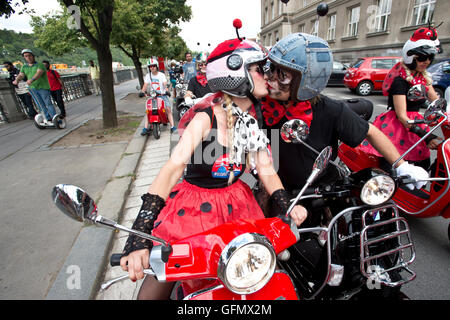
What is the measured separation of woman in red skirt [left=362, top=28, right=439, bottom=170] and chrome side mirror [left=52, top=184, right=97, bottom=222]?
8.92 feet

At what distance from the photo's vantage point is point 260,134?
4.98 ft

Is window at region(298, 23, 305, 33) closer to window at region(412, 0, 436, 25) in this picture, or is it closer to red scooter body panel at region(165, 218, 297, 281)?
window at region(412, 0, 436, 25)

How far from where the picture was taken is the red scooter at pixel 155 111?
5984 mm

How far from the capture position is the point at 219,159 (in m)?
1.47

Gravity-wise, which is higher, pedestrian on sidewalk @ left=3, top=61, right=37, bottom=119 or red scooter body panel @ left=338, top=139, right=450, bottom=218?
pedestrian on sidewalk @ left=3, top=61, right=37, bottom=119

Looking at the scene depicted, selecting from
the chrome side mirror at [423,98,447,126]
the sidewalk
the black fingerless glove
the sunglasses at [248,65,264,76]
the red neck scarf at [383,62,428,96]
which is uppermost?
the sunglasses at [248,65,264,76]

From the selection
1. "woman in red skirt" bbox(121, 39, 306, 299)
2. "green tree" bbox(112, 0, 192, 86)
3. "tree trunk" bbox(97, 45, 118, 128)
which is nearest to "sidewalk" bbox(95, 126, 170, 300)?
"woman in red skirt" bbox(121, 39, 306, 299)

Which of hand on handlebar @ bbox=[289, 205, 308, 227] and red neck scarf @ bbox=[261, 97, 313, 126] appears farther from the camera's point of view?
red neck scarf @ bbox=[261, 97, 313, 126]

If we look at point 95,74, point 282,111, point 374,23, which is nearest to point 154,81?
point 282,111

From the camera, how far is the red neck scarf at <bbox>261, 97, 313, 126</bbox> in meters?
1.70

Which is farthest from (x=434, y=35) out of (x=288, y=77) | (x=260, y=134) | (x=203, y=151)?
A: (x=203, y=151)

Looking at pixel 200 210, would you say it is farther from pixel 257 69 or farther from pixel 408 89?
pixel 408 89

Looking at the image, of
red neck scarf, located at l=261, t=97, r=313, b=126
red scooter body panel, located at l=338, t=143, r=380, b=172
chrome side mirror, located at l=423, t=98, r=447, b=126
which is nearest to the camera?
red neck scarf, located at l=261, t=97, r=313, b=126

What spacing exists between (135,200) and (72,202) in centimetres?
277
